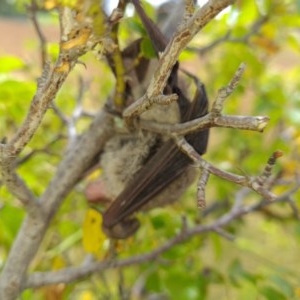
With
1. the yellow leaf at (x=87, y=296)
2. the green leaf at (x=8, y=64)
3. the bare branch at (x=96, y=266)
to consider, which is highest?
the green leaf at (x=8, y=64)

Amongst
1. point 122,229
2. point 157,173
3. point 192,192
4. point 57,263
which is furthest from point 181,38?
point 192,192

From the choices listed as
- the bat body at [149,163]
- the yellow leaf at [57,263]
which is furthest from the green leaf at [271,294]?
the yellow leaf at [57,263]

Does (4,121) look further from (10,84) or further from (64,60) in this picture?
Answer: (64,60)

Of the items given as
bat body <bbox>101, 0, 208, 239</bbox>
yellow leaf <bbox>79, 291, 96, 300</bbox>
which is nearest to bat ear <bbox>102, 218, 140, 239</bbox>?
bat body <bbox>101, 0, 208, 239</bbox>

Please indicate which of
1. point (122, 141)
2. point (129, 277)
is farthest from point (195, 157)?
point (129, 277)

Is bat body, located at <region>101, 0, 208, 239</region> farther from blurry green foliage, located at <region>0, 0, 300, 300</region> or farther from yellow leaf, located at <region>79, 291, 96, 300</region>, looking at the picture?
yellow leaf, located at <region>79, 291, 96, 300</region>

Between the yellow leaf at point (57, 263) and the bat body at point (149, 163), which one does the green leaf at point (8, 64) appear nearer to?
the bat body at point (149, 163)
